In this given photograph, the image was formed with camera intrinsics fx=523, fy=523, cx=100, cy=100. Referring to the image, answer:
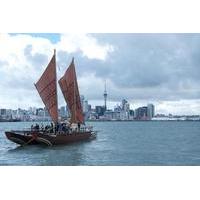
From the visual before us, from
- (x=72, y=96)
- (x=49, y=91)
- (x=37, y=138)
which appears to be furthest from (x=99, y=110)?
(x=72, y=96)

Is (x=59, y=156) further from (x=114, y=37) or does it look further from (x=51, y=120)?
(x=114, y=37)

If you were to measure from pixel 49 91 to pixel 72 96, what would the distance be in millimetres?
1387

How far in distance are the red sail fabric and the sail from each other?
1.68ft

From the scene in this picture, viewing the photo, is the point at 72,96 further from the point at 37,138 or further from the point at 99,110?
the point at 99,110

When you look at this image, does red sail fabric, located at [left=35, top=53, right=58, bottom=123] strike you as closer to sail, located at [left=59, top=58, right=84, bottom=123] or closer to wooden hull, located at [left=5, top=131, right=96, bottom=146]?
sail, located at [left=59, top=58, right=84, bottom=123]

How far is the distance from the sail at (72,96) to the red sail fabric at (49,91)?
1.68 feet

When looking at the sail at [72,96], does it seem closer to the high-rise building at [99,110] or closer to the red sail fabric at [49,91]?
the red sail fabric at [49,91]

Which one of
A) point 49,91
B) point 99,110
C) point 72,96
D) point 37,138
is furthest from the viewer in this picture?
point 72,96

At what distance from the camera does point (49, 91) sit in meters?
18.4

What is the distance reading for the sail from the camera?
1858cm

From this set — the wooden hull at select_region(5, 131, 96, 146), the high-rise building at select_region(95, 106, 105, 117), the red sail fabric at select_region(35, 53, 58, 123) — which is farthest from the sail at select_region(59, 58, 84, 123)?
the high-rise building at select_region(95, 106, 105, 117)
